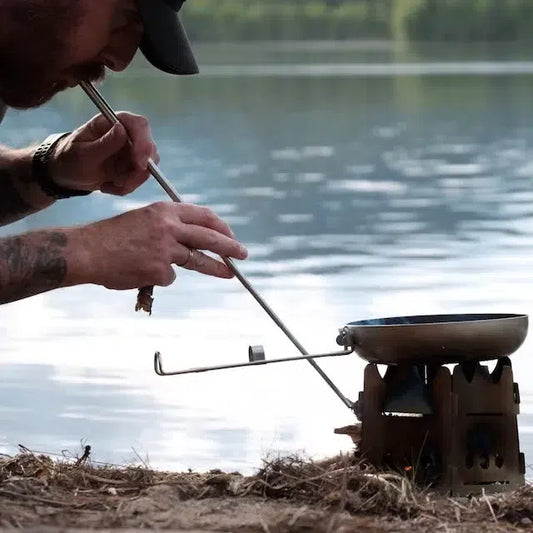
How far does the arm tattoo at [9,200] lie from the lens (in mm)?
3160

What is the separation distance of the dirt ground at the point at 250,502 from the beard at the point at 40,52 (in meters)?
0.65

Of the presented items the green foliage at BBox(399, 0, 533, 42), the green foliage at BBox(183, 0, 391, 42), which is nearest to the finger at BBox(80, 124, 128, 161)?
the green foliage at BBox(399, 0, 533, 42)

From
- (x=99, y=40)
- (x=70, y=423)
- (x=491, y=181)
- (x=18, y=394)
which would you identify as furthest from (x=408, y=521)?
(x=491, y=181)

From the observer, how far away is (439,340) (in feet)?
9.09

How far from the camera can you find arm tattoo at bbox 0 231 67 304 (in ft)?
8.48

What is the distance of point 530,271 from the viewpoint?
17.7 feet

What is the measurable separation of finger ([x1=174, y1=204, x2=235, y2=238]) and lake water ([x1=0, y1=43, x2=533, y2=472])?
0.89 meters

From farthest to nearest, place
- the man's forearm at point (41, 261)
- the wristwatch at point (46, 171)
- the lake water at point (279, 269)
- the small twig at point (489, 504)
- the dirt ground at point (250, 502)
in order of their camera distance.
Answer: the lake water at point (279, 269) < the wristwatch at point (46, 171) < the man's forearm at point (41, 261) < the small twig at point (489, 504) < the dirt ground at point (250, 502)

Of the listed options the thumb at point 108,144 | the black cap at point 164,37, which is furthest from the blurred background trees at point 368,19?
the black cap at point 164,37

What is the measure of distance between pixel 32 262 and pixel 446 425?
0.76 m

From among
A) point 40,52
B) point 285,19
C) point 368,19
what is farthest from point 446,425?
point 285,19

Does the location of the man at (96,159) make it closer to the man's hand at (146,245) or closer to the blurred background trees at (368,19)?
the man's hand at (146,245)

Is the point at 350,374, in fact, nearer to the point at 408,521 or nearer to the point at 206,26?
the point at 408,521

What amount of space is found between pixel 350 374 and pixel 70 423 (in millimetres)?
689
